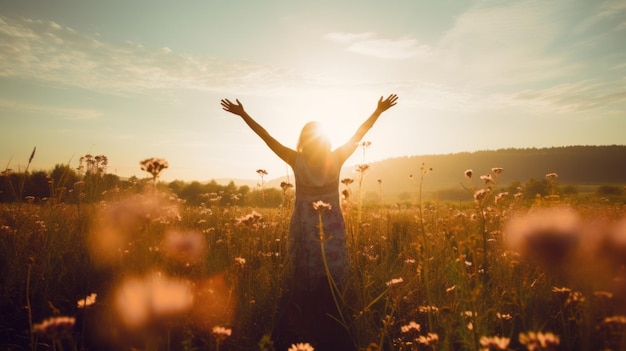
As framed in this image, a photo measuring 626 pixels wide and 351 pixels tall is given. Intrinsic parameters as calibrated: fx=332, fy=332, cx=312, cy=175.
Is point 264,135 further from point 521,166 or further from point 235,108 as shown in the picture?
point 521,166

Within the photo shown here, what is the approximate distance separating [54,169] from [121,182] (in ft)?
41.7

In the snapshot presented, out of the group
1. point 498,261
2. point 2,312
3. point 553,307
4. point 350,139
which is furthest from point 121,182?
point 553,307

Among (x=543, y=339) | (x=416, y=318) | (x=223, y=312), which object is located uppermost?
(x=543, y=339)

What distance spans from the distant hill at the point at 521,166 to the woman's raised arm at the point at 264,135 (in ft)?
289

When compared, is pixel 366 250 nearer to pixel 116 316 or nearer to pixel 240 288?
pixel 240 288

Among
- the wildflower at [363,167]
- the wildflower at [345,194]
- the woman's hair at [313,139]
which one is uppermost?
the woman's hair at [313,139]

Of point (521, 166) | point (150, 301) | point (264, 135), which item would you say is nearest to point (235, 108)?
point (264, 135)

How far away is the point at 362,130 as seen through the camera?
15.1ft

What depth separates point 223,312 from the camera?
324cm

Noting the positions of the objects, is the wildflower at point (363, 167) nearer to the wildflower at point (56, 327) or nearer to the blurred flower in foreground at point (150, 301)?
the blurred flower in foreground at point (150, 301)

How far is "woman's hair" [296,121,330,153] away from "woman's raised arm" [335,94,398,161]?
25 cm

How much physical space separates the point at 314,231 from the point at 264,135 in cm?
155

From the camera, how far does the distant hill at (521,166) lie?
97688 mm

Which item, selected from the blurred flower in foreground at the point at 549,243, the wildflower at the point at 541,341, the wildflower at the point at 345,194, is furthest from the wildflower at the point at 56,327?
the blurred flower in foreground at the point at 549,243
